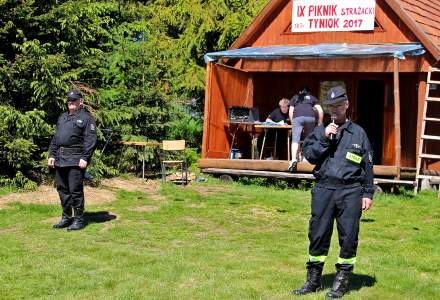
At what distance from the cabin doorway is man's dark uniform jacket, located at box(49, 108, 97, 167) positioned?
9.14 meters

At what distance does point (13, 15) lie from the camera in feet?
43.6

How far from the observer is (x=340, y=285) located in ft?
21.9

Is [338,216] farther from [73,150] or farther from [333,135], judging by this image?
[73,150]

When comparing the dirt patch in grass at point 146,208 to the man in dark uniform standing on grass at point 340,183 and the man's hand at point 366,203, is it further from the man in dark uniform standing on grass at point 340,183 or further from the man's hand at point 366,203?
the man's hand at point 366,203

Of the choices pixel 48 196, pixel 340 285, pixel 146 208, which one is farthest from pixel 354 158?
pixel 48 196

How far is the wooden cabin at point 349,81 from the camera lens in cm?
1478

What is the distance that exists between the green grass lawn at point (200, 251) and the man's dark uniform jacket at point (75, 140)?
97cm

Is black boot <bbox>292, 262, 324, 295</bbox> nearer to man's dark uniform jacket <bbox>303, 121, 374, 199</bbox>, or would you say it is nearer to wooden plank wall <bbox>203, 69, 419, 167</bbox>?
man's dark uniform jacket <bbox>303, 121, 374, 199</bbox>

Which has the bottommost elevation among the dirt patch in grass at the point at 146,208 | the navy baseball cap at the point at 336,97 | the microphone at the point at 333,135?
the dirt patch in grass at the point at 146,208

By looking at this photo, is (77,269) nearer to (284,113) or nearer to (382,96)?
(284,113)

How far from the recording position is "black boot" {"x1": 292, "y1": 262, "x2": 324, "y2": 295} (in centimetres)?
682

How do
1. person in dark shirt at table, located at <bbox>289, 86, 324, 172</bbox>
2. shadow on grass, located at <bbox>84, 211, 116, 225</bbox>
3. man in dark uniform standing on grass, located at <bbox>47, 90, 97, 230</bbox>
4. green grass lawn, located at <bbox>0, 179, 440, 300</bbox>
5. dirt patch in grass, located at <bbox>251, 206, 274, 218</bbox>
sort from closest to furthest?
green grass lawn, located at <bbox>0, 179, 440, 300</bbox>, man in dark uniform standing on grass, located at <bbox>47, 90, 97, 230</bbox>, shadow on grass, located at <bbox>84, 211, 116, 225</bbox>, dirt patch in grass, located at <bbox>251, 206, 274, 218</bbox>, person in dark shirt at table, located at <bbox>289, 86, 324, 172</bbox>

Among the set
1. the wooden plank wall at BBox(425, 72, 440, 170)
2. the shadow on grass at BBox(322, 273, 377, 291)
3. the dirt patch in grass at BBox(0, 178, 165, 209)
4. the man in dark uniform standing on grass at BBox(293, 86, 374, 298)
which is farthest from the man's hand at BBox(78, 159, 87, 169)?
the wooden plank wall at BBox(425, 72, 440, 170)

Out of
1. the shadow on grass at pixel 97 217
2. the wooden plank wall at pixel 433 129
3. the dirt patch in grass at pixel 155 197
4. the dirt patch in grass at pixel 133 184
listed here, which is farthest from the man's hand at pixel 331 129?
the wooden plank wall at pixel 433 129
